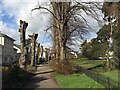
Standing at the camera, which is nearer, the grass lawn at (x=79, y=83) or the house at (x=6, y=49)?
the grass lawn at (x=79, y=83)

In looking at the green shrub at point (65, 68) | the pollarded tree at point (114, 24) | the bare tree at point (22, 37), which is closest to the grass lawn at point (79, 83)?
the green shrub at point (65, 68)

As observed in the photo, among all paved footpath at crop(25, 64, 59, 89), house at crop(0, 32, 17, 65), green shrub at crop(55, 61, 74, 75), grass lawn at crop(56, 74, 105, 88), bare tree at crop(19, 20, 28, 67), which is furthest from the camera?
house at crop(0, 32, 17, 65)

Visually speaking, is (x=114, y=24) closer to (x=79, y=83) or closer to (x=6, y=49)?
(x=79, y=83)

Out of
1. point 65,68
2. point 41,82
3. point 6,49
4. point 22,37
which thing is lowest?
point 41,82

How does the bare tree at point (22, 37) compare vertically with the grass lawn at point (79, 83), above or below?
above

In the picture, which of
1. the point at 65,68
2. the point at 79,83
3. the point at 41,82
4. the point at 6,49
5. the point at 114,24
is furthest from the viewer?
the point at 6,49

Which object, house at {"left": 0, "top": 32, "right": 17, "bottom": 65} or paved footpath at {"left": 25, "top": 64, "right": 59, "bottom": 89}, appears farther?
house at {"left": 0, "top": 32, "right": 17, "bottom": 65}

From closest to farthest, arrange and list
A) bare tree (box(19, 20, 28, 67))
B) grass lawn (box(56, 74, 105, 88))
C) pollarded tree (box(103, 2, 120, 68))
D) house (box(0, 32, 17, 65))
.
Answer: grass lawn (box(56, 74, 105, 88)), bare tree (box(19, 20, 28, 67)), pollarded tree (box(103, 2, 120, 68)), house (box(0, 32, 17, 65))

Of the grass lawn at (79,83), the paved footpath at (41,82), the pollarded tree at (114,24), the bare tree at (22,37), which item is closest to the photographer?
the grass lawn at (79,83)

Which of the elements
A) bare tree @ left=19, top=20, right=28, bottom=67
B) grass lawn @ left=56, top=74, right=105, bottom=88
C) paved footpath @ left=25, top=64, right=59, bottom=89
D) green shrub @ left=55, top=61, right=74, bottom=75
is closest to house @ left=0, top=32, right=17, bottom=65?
bare tree @ left=19, top=20, right=28, bottom=67

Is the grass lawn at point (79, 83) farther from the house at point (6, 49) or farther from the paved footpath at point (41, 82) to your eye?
the house at point (6, 49)

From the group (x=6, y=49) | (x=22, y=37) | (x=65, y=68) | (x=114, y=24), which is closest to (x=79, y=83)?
(x=65, y=68)

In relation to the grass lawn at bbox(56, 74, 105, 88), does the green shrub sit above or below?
above

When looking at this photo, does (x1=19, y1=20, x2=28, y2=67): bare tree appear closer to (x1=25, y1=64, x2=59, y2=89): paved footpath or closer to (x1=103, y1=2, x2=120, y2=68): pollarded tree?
(x1=25, y1=64, x2=59, y2=89): paved footpath
